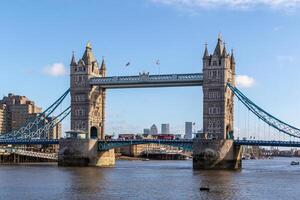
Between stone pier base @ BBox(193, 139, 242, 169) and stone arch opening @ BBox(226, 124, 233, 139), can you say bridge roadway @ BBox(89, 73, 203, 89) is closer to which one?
stone arch opening @ BBox(226, 124, 233, 139)

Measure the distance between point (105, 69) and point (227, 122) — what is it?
35438 millimetres

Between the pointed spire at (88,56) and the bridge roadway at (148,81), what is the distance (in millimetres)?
4570

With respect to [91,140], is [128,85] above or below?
above

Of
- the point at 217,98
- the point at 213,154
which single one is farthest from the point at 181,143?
the point at 217,98

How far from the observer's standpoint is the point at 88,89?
13600 cm

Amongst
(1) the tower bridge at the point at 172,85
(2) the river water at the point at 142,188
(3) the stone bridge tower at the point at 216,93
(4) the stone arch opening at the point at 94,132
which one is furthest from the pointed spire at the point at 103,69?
(2) the river water at the point at 142,188

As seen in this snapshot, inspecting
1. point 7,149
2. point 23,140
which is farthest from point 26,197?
point 7,149

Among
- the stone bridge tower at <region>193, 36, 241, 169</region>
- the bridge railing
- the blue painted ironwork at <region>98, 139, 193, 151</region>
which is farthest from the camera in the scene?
the bridge railing

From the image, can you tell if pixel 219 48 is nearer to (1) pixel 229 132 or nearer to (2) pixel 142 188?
(1) pixel 229 132

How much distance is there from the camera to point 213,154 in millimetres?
116688

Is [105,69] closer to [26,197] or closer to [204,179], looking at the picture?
[204,179]

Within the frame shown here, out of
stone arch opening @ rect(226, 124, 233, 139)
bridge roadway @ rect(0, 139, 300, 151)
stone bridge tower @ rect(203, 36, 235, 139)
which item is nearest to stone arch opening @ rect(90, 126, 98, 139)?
bridge roadway @ rect(0, 139, 300, 151)

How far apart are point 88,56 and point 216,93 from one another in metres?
32.0

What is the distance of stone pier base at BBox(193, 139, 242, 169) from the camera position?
117m
